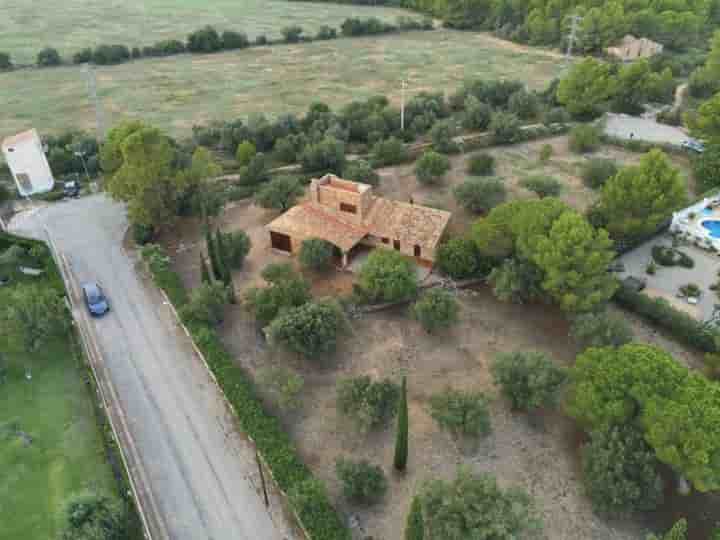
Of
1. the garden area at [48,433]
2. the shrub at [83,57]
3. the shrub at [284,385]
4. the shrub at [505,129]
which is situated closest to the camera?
the garden area at [48,433]

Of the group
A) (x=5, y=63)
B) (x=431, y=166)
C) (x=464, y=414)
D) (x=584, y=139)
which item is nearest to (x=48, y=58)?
(x=5, y=63)

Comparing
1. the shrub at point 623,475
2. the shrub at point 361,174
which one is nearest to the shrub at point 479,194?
the shrub at point 361,174

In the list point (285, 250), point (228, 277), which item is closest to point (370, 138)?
point (285, 250)

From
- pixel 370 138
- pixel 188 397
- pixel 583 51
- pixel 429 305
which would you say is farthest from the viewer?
pixel 583 51

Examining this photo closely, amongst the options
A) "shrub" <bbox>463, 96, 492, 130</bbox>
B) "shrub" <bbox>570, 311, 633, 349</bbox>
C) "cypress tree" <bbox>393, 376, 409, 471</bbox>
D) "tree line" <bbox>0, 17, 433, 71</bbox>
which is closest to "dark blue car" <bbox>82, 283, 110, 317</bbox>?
"cypress tree" <bbox>393, 376, 409, 471</bbox>

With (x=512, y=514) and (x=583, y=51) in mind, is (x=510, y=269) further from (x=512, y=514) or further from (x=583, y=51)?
(x=583, y=51)

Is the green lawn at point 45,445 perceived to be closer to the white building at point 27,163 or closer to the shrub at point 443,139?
the white building at point 27,163

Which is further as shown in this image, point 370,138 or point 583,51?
point 583,51

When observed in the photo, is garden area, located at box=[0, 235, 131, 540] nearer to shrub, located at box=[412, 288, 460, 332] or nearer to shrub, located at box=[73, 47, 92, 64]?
shrub, located at box=[412, 288, 460, 332]
